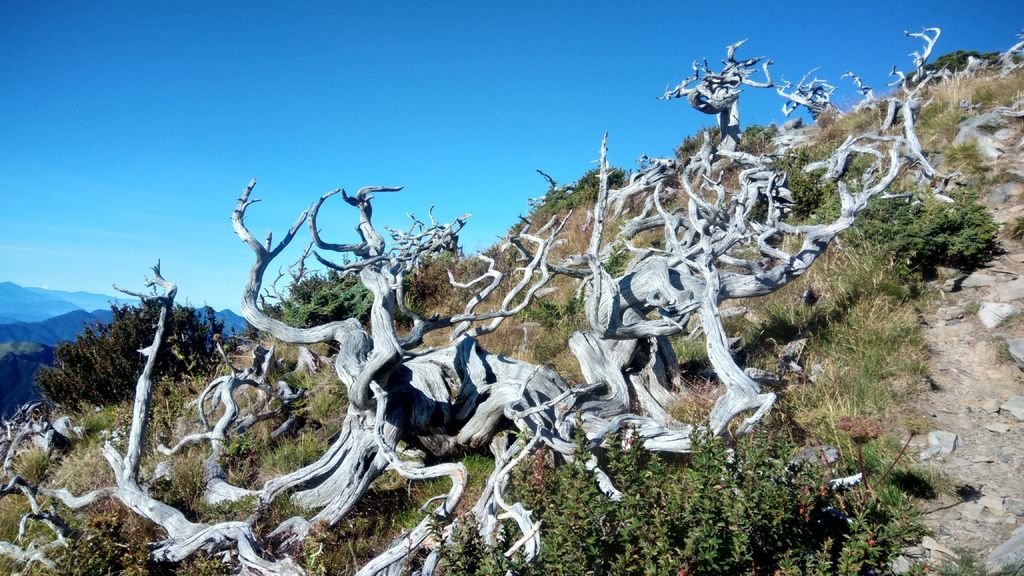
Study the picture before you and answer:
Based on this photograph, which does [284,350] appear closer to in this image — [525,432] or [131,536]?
[131,536]

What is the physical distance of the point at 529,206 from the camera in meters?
18.0

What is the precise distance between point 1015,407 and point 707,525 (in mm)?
4192

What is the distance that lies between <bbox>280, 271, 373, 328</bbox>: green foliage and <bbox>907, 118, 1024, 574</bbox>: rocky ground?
7.86m

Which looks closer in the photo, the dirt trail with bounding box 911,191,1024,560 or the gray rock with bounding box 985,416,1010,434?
the dirt trail with bounding box 911,191,1024,560

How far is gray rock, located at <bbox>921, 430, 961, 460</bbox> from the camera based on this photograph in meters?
4.40

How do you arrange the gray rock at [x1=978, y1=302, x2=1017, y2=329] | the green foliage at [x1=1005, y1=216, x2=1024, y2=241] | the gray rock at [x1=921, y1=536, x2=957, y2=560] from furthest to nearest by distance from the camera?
the green foliage at [x1=1005, y1=216, x2=1024, y2=241] → the gray rock at [x1=978, y1=302, x2=1017, y2=329] → the gray rock at [x1=921, y1=536, x2=957, y2=560]

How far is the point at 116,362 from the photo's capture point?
8.85 metres

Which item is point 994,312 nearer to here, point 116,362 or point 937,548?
point 937,548

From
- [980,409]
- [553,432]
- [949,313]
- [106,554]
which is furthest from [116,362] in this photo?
[949,313]

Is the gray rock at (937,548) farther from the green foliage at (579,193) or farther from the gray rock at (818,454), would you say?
the green foliage at (579,193)

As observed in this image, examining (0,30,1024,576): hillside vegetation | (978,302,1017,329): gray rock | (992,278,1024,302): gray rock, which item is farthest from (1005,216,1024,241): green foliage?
(978,302,1017,329): gray rock

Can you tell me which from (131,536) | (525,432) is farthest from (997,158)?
(131,536)

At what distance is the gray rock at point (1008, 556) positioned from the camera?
9.78 ft

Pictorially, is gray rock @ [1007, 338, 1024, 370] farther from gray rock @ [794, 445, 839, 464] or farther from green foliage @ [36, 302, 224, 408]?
green foliage @ [36, 302, 224, 408]
